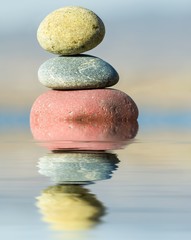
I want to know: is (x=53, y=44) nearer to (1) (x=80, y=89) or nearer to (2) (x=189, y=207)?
(1) (x=80, y=89)

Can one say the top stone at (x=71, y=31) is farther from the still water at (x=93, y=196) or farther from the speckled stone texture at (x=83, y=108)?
the still water at (x=93, y=196)

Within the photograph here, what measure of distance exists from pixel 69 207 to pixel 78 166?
2017 millimetres

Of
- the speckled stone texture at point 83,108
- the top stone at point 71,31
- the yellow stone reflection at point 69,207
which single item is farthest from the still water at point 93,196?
the top stone at point 71,31

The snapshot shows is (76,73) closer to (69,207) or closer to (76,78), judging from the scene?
(76,78)

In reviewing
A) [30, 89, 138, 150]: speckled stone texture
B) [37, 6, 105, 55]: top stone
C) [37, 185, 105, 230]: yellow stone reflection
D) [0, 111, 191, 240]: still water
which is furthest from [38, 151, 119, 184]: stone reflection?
[37, 6, 105, 55]: top stone

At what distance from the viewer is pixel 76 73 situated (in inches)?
656

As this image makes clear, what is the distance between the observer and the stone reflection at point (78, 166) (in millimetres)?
5020

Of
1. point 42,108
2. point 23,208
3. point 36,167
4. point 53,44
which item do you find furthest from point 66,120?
point 23,208

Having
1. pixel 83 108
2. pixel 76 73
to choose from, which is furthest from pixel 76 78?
pixel 83 108

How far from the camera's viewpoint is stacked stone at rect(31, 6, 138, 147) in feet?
54.1

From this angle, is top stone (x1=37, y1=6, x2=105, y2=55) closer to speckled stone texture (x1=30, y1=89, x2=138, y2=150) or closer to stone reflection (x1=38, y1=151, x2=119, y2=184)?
speckled stone texture (x1=30, y1=89, x2=138, y2=150)

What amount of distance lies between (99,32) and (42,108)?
2.31 m

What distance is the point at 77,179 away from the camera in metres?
4.91

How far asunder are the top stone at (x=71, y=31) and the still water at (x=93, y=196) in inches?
384
